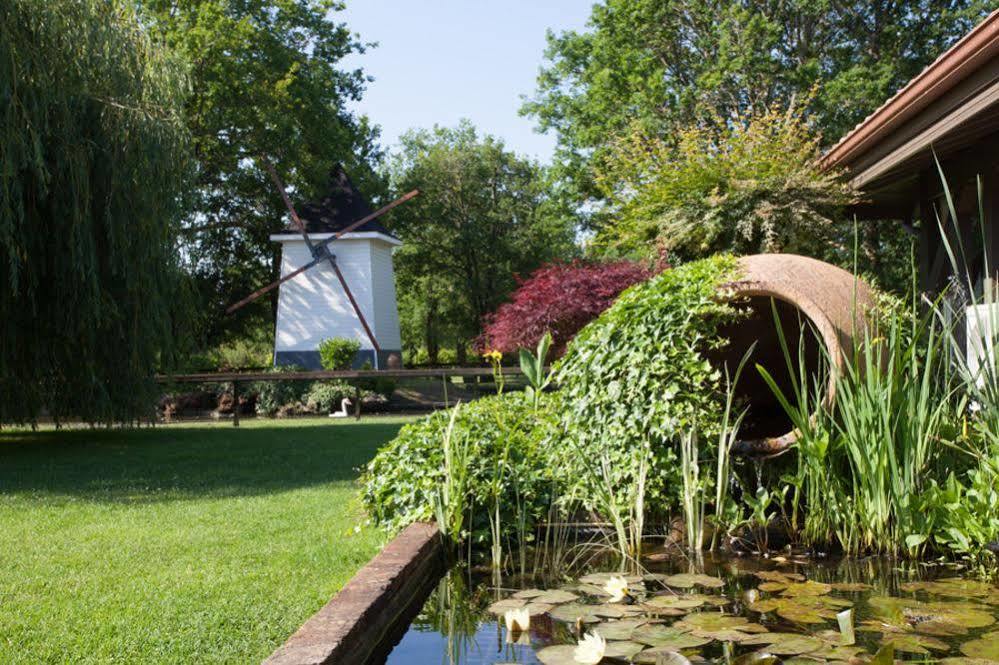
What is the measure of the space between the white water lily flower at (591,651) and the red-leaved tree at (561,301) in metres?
9.20

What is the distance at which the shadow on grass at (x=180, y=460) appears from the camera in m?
6.75

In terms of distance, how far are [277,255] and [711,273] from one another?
68.6ft

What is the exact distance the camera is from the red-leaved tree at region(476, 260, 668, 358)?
11.6 metres

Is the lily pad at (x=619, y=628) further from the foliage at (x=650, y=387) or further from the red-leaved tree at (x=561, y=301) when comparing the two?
the red-leaved tree at (x=561, y=301)

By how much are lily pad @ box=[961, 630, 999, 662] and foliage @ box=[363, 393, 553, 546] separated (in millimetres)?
Result: 1870

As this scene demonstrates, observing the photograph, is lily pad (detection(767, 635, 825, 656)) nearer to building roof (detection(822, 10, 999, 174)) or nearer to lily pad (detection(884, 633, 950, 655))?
lily pad (detection(884, 633, 950, 655))

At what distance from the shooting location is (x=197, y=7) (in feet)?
65.9

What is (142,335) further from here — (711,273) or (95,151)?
(711,273)

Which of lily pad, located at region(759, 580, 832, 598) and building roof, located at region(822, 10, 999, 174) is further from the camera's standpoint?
building roof, located at region(822, 10, 999, 174)

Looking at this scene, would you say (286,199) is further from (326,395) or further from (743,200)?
(743,200)

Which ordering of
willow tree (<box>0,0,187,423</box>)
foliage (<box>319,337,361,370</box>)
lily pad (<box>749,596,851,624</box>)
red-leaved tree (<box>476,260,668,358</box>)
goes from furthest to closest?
foliage (<box>319,337,361,370</box>), red-leaved tree (<box>476,260,668,358</box>), willow tree (<box>0,0,187,423</box>), lily pad (<box>749,596,851,624</box>)

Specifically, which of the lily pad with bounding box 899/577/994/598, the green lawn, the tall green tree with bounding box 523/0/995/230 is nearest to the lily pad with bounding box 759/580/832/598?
the lily pad with bounding box 899/577/994/598

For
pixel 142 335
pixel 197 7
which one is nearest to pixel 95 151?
pixel 142 335

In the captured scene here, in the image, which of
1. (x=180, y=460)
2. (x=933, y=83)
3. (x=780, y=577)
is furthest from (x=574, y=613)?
(x=180, y=460)
